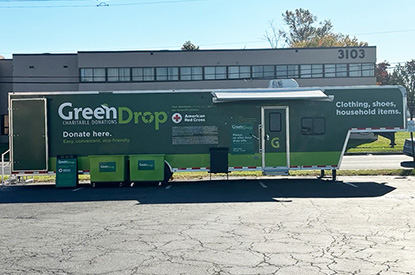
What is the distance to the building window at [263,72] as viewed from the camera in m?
45.7

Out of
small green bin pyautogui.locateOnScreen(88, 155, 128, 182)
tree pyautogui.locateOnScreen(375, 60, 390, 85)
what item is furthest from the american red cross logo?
tree pyautogui.locateOnScreen(375, 60, 390, 85)

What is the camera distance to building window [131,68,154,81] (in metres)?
45.2

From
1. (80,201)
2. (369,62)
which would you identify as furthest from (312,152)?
(369,62)

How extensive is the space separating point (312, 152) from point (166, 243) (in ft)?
30.9

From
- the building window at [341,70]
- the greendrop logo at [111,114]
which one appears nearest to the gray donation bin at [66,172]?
the greendrop logo at [111,114]

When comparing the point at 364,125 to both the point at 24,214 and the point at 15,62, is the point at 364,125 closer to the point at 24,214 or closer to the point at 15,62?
the point at 24,214

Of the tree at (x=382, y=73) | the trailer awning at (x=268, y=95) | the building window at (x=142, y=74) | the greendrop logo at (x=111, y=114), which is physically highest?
the tree at (x=382, y=73)

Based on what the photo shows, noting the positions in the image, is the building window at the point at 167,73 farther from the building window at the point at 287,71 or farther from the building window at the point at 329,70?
the building window at the point at 329,70

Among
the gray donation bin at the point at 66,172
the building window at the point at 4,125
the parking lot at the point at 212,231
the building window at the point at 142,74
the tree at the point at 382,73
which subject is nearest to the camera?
the parking lot at the point at 212,231

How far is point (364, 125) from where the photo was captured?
16.3m

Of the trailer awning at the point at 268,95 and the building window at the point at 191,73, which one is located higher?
the building window at the point at 191,73

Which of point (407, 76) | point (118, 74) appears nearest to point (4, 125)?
point (118, 74)

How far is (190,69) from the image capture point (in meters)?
→ 45.5

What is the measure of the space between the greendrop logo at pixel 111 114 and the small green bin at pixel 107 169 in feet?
4.42
